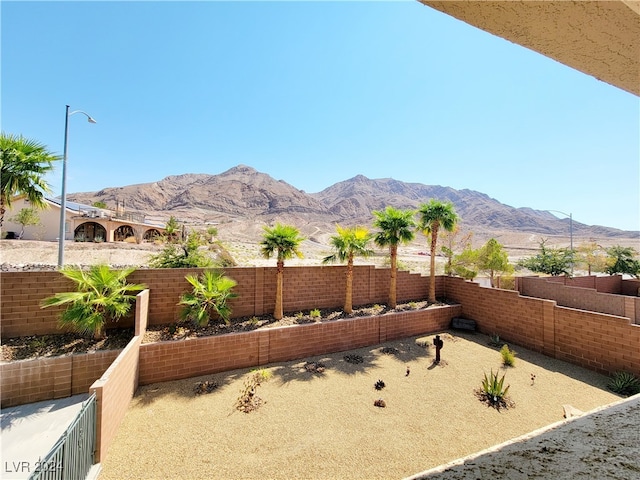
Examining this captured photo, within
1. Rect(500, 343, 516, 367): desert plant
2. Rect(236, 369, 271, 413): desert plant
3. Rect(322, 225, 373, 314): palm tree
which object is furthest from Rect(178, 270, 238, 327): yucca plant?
Rect(500, 343, 516, 367): desert plant

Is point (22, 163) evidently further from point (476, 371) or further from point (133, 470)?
point (476, 371)

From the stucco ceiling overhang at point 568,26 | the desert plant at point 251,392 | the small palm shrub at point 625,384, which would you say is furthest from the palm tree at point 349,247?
the stucco ceiling overhang at point 568,26

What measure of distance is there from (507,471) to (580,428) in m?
0.75

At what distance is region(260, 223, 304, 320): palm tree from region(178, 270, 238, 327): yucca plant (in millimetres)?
1513

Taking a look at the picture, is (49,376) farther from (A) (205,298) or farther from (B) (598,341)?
(B) (598,341)

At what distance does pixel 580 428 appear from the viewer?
63.9 inches

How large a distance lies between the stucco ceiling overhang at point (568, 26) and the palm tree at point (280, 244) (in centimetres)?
841

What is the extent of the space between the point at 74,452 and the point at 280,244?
6.69 m

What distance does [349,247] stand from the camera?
10.8m

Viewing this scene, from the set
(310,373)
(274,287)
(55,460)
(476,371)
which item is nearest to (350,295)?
(274,287)

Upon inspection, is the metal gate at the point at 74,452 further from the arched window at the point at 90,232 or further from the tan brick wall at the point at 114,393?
the arched window at the point at 90,232

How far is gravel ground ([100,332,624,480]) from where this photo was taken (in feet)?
15.8

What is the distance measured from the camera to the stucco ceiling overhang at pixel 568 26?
1370mm

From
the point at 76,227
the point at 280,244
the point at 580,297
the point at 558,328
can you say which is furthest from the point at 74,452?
the point at 76,227
